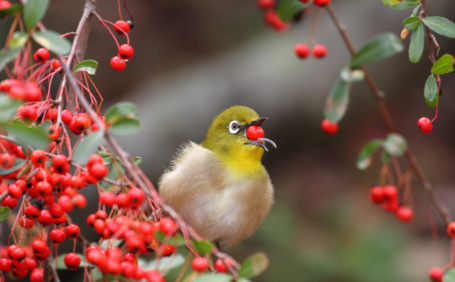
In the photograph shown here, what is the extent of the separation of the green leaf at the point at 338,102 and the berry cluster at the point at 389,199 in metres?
0.92

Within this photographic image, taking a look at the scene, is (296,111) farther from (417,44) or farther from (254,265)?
(254,265)

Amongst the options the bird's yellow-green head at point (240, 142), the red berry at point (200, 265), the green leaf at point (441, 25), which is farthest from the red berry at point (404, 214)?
the red berry at point (200, 265)

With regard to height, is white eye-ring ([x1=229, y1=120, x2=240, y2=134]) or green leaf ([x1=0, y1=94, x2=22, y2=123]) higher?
green leaf ([x1=0, y1=94, x2=22, y2=123])

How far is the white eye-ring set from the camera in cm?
349

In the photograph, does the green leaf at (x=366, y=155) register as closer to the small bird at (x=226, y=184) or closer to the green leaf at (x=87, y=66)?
the small bird at (x=226, y=184)

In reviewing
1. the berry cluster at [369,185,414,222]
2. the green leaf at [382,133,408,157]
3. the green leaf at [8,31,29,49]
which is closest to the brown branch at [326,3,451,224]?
the green leaf at [382,133,408,157]

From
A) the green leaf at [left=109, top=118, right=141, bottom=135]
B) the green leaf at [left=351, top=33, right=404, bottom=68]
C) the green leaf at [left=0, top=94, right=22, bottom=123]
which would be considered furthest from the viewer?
the green leaf at [left=351, top=33, right=404, bottom=68]

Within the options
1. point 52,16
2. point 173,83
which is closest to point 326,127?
point 173,83

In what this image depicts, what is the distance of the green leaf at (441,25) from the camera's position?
198 centimetres

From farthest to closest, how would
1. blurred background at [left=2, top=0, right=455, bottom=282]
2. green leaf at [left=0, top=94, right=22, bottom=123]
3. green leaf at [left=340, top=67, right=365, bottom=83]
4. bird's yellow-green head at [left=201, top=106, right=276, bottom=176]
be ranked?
blurred background at [left=2, top=0, right=455, bottom=282] → bird's yellow-green head at [left=201, top=106, right=276, bottom=176] → green leaf at [left=340, top=67, right=365, bottom=83] → green leaf at [left=0, top=94, right=22, bottom=123]

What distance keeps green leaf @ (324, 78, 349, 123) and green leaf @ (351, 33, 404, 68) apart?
0.41 ft

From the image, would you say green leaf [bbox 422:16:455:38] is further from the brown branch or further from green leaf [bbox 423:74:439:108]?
the brown branch

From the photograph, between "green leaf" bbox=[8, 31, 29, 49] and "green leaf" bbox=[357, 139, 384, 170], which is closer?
"green leaf" bbox=[8, 31, 29, 49]

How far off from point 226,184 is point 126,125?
5.99ft
